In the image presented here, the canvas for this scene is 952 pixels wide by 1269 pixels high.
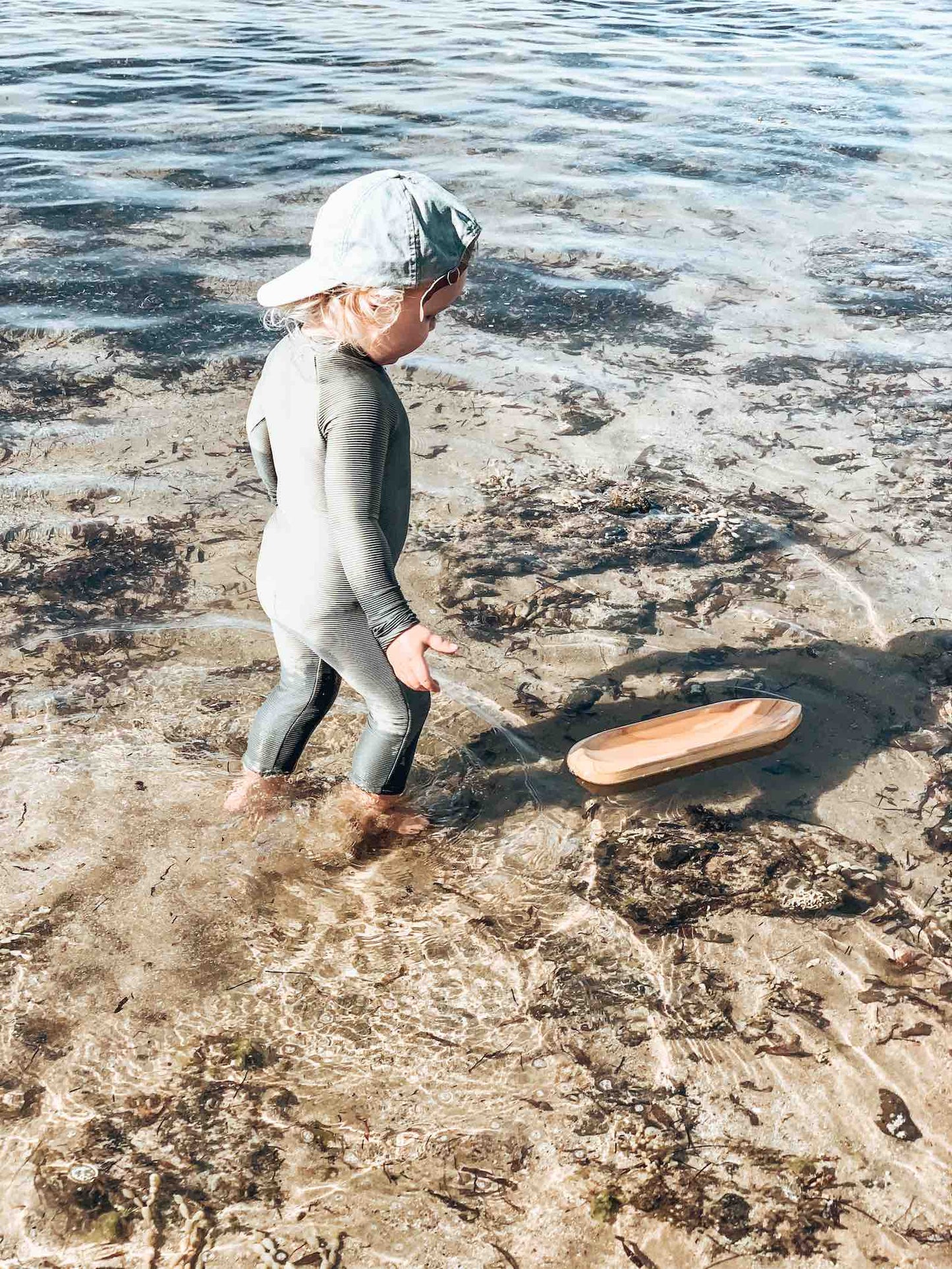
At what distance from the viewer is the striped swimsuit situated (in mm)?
2811

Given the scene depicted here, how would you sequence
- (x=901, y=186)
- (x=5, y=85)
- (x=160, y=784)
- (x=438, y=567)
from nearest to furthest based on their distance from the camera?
(x=160, y=784) → (x=438, y=567) → (x=901, y=186) → (x=5, y=85)

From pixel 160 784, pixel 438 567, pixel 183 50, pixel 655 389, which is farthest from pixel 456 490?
pixel 183 50

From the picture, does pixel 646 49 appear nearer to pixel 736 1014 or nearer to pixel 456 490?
pixel 456 490

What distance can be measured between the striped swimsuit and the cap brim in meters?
0.14

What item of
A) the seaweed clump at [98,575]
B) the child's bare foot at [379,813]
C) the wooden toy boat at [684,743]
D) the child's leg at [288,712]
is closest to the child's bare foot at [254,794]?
the child's leg at [288,712]

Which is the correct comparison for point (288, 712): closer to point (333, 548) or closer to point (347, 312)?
point (333, 548)

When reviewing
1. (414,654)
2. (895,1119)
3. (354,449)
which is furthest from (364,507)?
(895,1119)

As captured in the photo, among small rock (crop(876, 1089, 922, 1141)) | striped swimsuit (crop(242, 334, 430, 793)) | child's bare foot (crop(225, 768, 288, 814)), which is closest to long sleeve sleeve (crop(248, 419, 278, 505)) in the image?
striped swimsuit (crop(242, 334, 430, 793))

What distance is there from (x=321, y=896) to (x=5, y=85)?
13.0 m

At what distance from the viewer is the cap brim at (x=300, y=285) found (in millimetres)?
2691

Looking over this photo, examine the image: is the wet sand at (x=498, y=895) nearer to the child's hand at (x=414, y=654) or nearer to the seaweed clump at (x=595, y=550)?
the seaweed clump at (x=595, y=550)

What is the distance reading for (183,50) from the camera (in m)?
14.9

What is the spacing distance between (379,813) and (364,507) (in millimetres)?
1289

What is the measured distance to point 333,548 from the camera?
10.0 ft
